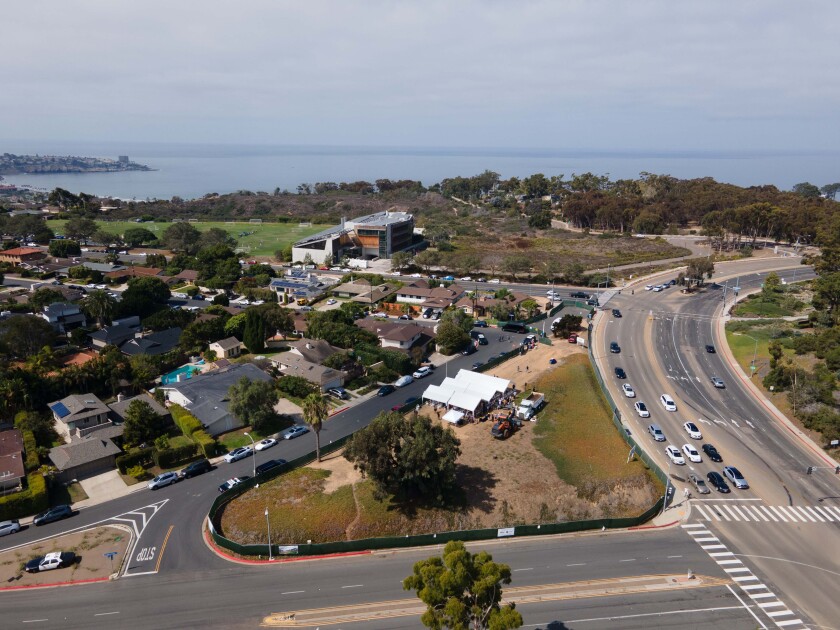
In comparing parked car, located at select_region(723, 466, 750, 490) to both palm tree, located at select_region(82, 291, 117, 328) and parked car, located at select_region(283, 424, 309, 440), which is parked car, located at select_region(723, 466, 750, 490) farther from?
palm tree, located at select_region(82, 291, 117, 328)

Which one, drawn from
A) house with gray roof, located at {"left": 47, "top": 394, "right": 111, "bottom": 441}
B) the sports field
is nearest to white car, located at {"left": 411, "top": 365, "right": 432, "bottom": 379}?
house with gray roof, located at {"left": 47, "top": 394, "right": 111, "bottom": 441}

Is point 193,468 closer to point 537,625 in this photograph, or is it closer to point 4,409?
point 4,409

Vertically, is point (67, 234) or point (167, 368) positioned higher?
point (67, 234)

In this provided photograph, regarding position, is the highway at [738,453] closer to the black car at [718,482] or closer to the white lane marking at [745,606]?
the black car at [718,482]

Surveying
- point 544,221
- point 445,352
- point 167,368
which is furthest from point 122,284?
point 544,221

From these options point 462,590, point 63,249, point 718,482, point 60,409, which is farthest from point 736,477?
point 63,249

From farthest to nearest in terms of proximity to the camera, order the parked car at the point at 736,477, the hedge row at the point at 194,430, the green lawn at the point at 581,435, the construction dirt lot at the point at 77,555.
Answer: the hedge row at the point at 194,430
the green lawn at the point at 581,435
the parked car at the point at 736,477
the construction dirt lot at the point at 77,555

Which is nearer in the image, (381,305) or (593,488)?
(593,488)

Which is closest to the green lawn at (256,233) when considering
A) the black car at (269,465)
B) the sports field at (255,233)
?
the sports field at (255,233)
